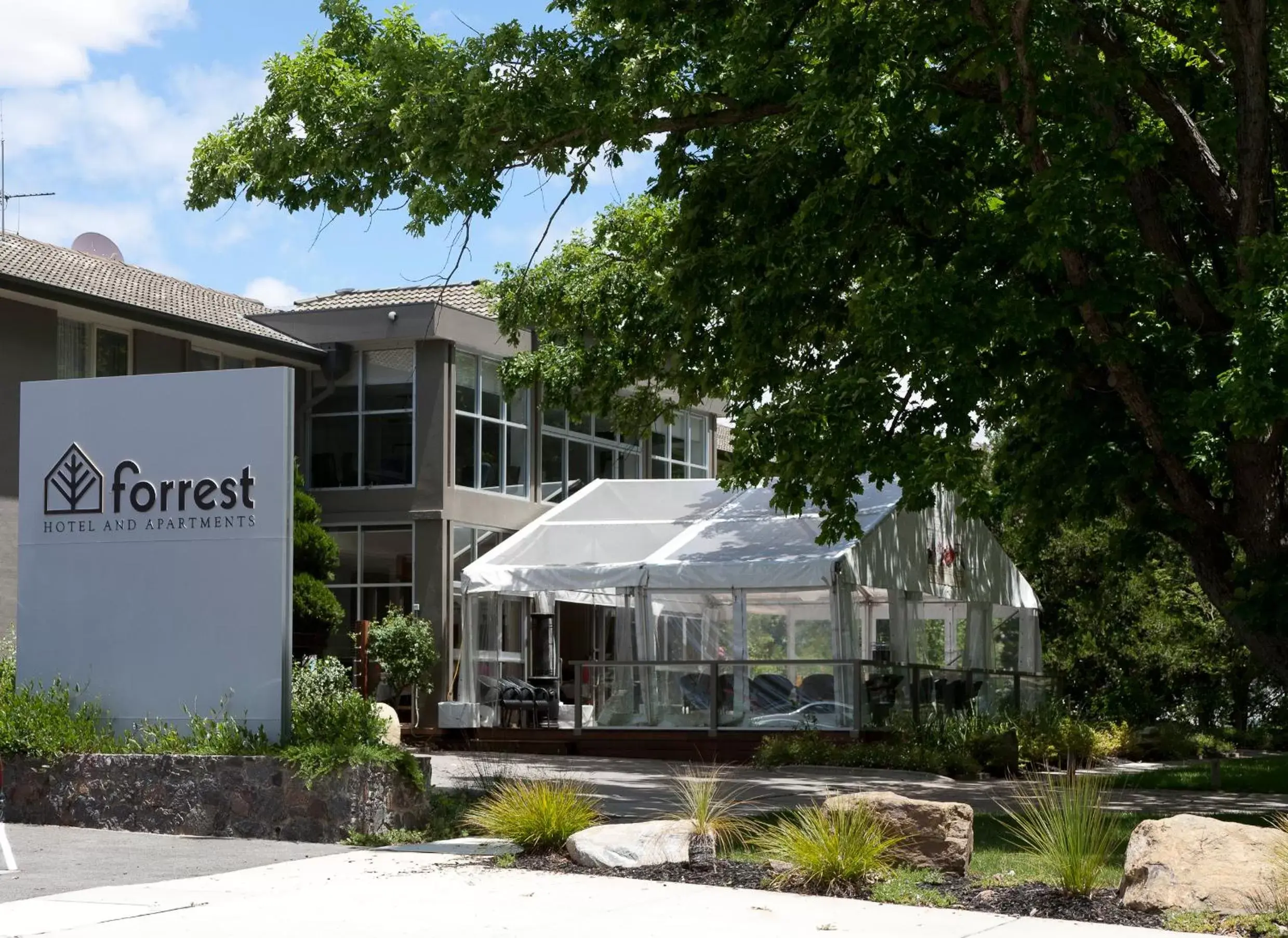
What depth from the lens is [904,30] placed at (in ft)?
47.2

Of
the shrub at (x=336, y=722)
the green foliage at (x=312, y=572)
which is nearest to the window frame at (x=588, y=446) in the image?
the green foliage at (x=312, y=572)

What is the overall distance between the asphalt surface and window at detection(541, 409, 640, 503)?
18.2m

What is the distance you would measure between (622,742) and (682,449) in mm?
13598

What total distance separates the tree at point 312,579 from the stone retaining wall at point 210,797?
1155 centimetres

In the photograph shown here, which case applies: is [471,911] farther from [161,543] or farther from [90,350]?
[90,350]

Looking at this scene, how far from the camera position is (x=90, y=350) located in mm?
26031

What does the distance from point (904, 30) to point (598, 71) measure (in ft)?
9.78

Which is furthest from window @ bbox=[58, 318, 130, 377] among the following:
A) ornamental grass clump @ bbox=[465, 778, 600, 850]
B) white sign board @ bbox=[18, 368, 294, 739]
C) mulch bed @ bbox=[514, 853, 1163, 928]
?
mulch bed @ bbox=[514, 853, 1163, 928]

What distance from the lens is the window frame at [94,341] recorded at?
25.8 metres

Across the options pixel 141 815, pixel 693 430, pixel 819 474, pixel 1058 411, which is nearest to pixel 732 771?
pixel 819 474

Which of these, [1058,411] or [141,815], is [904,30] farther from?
[141,815]

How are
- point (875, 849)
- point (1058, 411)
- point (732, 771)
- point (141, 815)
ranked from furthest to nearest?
point (732, 771), point (1058, 411), point (141, 815), point (875, 849)

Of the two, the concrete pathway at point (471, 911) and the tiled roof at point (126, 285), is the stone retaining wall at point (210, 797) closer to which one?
the concrete pathway at point (471, 911)

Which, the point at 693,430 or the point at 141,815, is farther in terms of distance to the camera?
the point at 693,430
